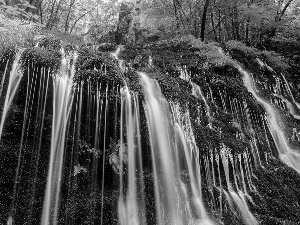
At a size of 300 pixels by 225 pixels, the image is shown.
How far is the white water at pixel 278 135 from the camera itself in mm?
6847

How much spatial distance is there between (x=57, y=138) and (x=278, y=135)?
615cm

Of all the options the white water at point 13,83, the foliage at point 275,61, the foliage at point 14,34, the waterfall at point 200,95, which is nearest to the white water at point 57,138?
the white water at point 13,83

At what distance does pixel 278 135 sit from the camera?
7.43 meters

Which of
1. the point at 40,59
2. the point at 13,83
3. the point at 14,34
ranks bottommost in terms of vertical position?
the point at 13,83

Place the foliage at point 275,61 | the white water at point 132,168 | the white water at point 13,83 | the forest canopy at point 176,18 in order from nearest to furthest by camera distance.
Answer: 1. the white water at point 132,168
2. the white water at point 13,83
3. the foliage at point 275,61
4. the forest canopy at point 176,18

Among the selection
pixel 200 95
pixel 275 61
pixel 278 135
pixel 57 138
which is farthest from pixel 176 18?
pixel 57 138

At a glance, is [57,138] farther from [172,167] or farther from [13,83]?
[172,167]

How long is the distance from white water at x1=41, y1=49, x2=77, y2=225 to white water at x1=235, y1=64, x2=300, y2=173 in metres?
5.71

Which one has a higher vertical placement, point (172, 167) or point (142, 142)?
point (142, 142)

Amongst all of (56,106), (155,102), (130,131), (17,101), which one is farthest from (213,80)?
(17,101)

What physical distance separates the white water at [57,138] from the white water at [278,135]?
5711 millimetres

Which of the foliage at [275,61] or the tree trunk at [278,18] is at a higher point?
the tree trunk at [278,18]

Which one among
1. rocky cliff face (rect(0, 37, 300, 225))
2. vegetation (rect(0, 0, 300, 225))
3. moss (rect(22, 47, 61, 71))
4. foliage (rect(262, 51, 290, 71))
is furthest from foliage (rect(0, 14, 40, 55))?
foliage (rect(262, 51, 290, 71))

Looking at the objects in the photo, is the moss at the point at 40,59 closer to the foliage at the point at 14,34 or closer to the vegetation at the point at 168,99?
the vegetation at the point at 168,99
